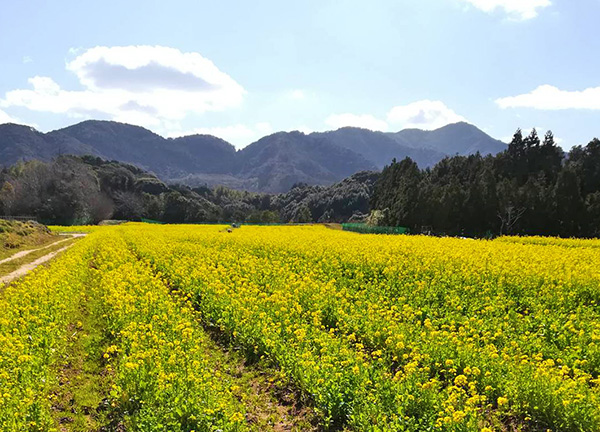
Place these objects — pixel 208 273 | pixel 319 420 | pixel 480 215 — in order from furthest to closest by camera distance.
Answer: pixel 480 215 → pixel 208 273 → pixel 319 420

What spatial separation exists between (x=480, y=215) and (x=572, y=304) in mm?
45989

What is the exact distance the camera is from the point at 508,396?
7164 millimetres

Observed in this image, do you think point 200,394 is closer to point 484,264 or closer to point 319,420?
point 319,420

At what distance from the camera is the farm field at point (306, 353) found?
6.58 meters

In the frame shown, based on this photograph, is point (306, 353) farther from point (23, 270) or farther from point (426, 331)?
point (23, 270)

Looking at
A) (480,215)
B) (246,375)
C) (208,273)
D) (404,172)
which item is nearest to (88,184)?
(404,172)

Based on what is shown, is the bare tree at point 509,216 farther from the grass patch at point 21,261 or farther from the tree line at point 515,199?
the grass patch at point 21,261

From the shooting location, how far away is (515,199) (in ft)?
178

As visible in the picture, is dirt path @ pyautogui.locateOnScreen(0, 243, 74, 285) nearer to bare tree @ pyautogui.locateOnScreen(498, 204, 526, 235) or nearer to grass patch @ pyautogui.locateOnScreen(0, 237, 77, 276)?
grass patch @ pyautogui.locateOnScreen(0, 237, 77, 276)

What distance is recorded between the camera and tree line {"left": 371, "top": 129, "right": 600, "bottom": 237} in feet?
165

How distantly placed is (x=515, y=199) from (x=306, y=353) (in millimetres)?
54267

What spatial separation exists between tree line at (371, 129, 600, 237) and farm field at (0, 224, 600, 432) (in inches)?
1551

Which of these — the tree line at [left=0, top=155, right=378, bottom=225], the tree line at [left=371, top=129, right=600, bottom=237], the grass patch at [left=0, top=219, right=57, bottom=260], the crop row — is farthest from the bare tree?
the tree line at [left=0, top=155, right=378, bottom=225]

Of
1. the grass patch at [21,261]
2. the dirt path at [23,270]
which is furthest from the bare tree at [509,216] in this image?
the grass patch at [21,261]
